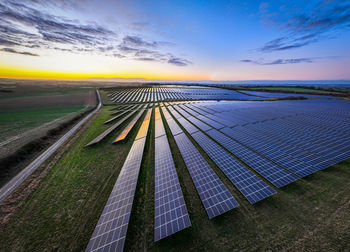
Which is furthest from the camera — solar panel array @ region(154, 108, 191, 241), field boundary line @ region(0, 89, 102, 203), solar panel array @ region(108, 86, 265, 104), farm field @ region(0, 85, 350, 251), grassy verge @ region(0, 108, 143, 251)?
solar panel array @ region(108, 86, 265, 104)

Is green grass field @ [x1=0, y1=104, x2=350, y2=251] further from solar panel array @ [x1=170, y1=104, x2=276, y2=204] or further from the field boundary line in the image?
the field boundary line

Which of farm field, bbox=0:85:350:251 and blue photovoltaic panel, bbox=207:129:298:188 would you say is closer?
farm field, bbox=0:85:350:251

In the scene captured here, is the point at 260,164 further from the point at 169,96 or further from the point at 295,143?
the point at 169,96

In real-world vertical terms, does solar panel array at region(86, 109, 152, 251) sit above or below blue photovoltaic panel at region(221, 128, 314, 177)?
below

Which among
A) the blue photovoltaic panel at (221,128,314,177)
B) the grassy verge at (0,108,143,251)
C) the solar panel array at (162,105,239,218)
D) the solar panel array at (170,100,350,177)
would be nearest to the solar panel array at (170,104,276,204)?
the solar panel array at (162,105,239,218)

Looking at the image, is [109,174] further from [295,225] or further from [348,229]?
[348,229]

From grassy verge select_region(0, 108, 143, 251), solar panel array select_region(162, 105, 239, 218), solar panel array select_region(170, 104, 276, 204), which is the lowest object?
grassy verge select_region(0, 108, 143, 251)
